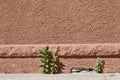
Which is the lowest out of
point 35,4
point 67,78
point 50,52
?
point 67,78

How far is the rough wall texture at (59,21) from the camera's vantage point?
22.6 ft

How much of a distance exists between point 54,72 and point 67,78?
2.45ft

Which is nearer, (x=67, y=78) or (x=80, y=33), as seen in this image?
(x=67, y=78)

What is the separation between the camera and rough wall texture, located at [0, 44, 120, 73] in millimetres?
6855

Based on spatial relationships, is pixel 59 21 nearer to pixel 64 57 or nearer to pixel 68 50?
pixel 68 50

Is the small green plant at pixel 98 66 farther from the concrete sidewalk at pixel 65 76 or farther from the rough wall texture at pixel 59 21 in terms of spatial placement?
the rough wall texture at pixel 59 21

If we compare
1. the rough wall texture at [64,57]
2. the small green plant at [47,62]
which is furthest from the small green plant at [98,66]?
the small green plant at [47,62]

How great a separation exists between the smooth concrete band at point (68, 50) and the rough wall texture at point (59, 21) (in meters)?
0.13

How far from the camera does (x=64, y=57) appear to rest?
6.93 meters

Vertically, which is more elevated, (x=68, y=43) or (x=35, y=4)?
(x=35, y=4)

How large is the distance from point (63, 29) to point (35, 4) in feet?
2.78

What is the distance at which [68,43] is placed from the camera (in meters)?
6.98

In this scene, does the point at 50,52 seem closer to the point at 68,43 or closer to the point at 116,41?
the point at 68,43

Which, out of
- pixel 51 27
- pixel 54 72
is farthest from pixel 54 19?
pixel 54 72
